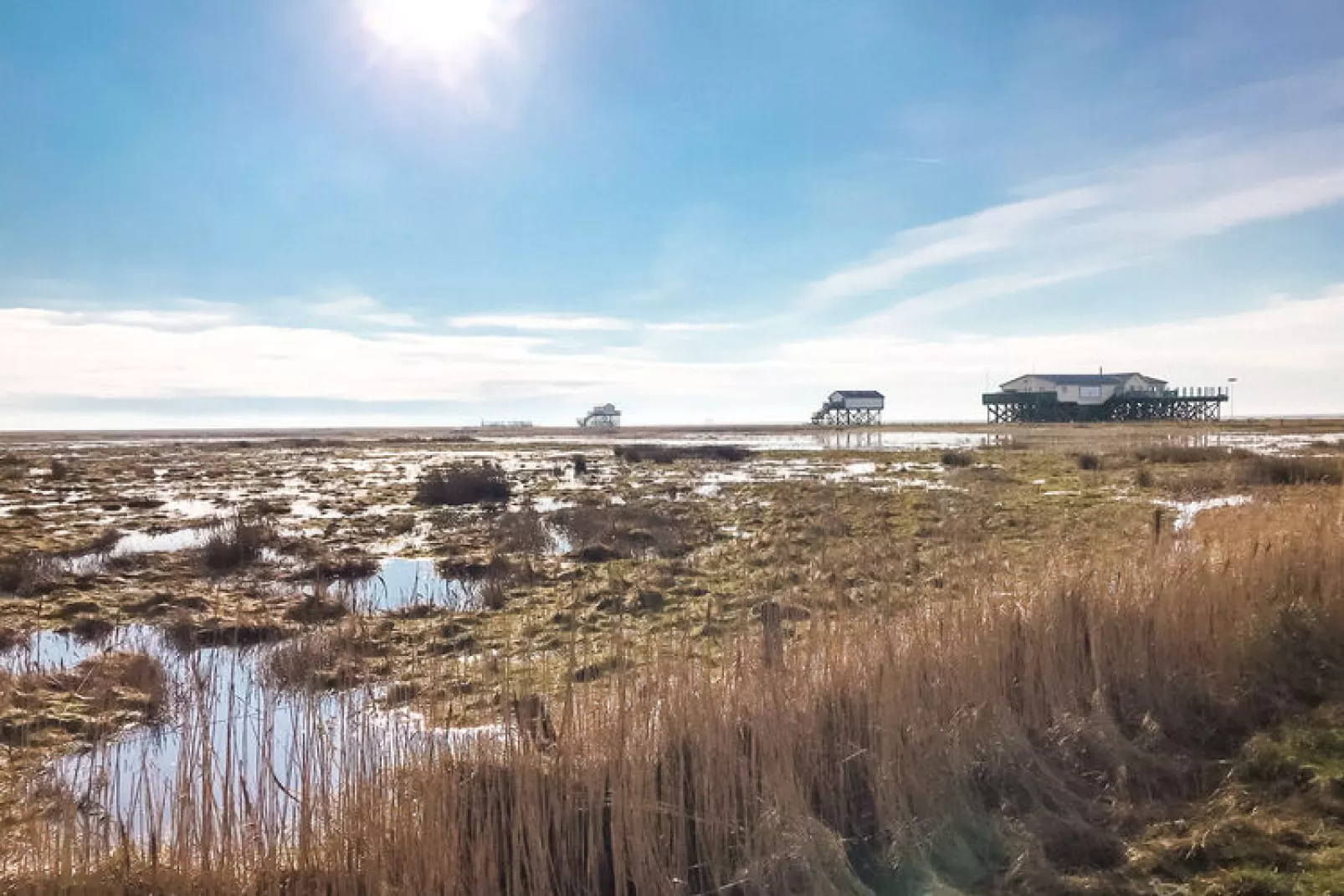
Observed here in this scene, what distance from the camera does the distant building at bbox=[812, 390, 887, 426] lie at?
320 ft

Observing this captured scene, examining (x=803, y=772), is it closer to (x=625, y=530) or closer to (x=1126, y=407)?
(x=625, y=530)

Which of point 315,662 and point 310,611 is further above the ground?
point 315,662

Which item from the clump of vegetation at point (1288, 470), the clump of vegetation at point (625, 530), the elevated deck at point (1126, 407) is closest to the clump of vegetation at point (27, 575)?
the clump of vegetation at point (625, 530)

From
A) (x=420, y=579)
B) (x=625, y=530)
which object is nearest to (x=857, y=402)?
(x=625, y=530)

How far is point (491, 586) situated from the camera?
11.5 m

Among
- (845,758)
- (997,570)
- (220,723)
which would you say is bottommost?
(220,723)

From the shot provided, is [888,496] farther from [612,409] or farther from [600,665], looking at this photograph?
[612,409]

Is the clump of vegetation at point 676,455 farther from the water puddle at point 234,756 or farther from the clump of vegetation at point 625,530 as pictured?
the water puddle at point 234,756

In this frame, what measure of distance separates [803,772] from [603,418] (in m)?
151

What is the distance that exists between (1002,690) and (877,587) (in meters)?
1.81

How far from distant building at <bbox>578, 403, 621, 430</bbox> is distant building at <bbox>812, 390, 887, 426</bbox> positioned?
54643 mm

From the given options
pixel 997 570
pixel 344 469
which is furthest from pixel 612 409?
pixel 997 570

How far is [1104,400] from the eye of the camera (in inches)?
3054

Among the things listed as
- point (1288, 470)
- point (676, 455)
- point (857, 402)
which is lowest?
point (676, 455)
